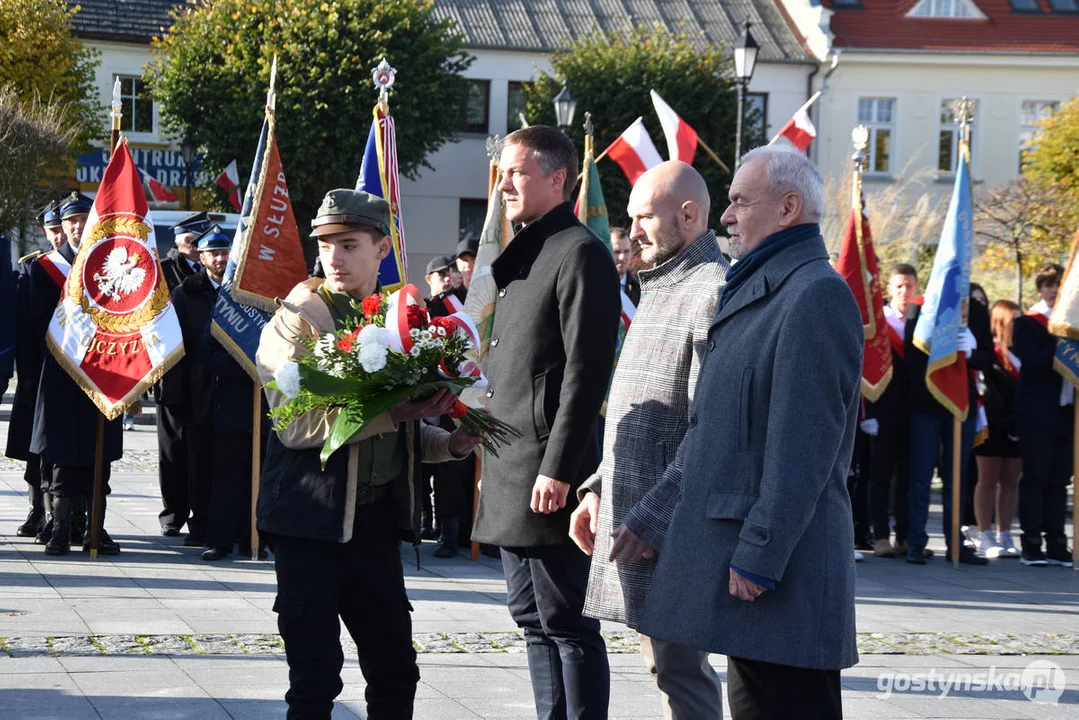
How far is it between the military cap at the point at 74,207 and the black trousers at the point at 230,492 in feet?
5.97

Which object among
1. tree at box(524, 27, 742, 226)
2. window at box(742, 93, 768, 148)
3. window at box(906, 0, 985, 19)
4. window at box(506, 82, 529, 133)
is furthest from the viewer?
window at box(906, 0, 985, 19)

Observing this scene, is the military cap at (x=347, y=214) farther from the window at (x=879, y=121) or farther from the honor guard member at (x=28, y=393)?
the window at (x=879, y=121)

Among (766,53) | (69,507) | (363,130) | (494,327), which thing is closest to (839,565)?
(494,327)

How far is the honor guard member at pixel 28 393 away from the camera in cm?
938

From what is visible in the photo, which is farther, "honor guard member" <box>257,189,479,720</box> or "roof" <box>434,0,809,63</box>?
"roof" <box>434,0,809,63</box>

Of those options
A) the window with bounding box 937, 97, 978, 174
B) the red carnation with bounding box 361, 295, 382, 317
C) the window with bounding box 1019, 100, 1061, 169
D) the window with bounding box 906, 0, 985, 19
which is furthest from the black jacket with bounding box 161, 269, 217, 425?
the window with bounding box 906, 0, 985, 19

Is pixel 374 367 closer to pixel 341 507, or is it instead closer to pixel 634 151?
pixel 341 507

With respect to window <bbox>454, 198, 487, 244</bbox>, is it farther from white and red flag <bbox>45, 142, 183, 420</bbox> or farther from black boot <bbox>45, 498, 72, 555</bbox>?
black boot <bbox>45, 498, 72, 555</bbox>

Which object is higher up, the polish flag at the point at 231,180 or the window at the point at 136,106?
the window at the point at 136,106

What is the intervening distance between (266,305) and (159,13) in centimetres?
3280

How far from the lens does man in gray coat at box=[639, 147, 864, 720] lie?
348cm

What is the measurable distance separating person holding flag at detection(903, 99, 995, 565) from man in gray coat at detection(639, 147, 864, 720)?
701 centimetres

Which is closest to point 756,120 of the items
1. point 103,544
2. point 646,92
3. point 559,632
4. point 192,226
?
point 646,92

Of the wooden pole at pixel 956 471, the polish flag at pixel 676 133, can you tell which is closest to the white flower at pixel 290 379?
the wooden pole at pixel 956 471
